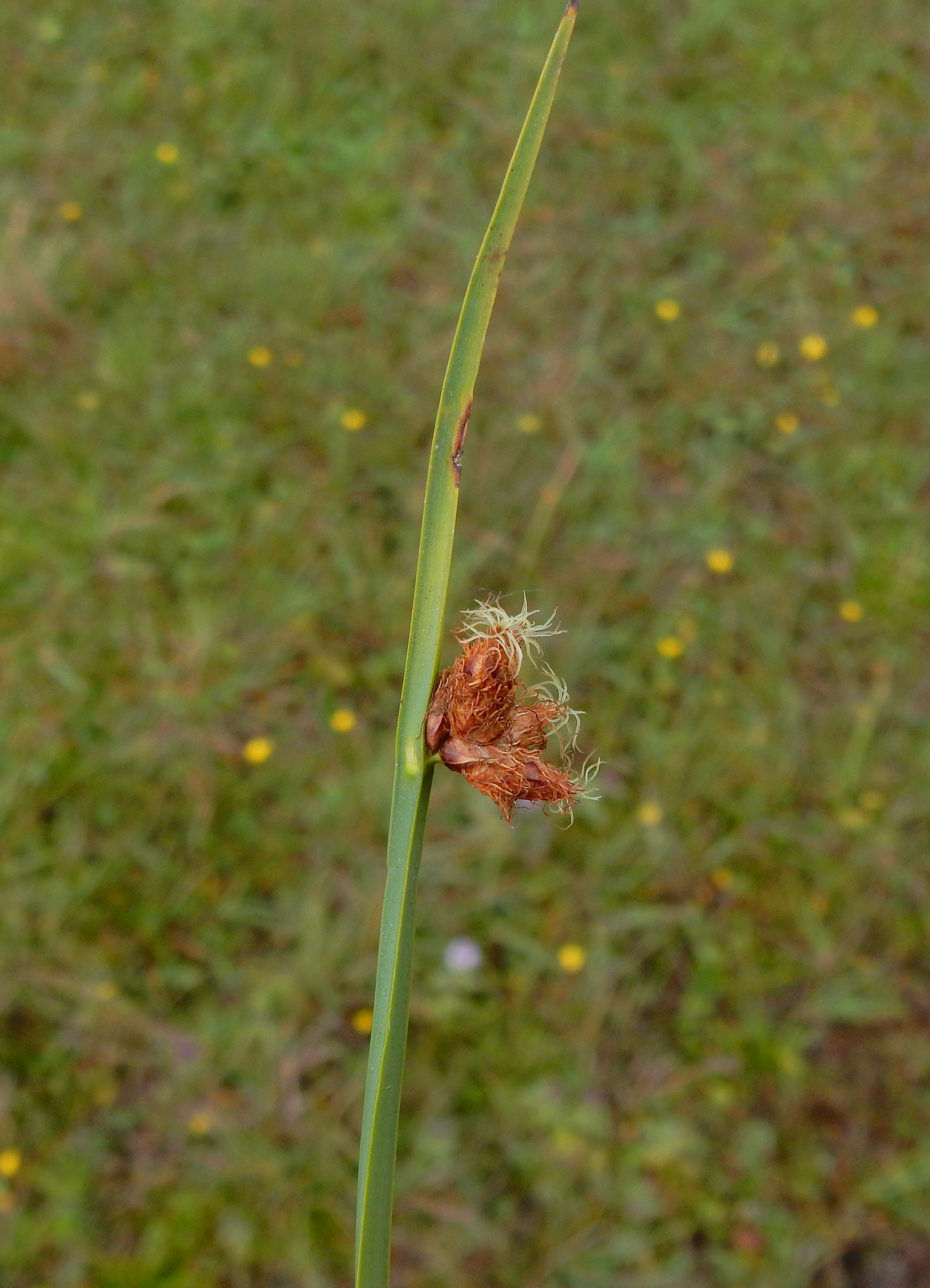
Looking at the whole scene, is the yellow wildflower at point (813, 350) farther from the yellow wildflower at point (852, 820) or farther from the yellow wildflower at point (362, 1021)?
the yellow wildflower at point (362, 1021)

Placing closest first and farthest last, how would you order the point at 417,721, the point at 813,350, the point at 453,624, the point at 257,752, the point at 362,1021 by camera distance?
the point at 417,721
the point at 362,1021
the point at 257,752
the point at 453,624
the point at 813,350

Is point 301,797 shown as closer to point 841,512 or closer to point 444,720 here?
point 841,512

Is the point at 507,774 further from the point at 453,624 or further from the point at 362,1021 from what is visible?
the point at 453,624

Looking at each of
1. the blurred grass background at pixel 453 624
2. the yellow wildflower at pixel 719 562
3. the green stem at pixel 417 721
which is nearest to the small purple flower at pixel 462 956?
the blurred grass background at pixel 453 624

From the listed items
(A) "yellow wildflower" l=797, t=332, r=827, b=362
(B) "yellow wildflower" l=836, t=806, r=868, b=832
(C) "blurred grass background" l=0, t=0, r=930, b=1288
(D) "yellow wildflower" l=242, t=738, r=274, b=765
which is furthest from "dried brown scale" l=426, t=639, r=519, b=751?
(A) "yellow wildflower" l=797, t=332, r=827, b=362

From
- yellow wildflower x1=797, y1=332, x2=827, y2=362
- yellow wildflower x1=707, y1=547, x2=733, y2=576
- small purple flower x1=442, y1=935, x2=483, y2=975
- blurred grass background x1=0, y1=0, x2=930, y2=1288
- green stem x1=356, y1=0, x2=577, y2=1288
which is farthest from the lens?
yellow wildflower x1=797, y1=332, x2=827, y2=362

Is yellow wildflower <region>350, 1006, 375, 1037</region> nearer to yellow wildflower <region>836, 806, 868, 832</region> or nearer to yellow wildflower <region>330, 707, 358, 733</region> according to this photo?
yellow wildflower <region>330, 707, 358, 733</region>

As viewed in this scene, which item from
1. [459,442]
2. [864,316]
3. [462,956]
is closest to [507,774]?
[459,442]
